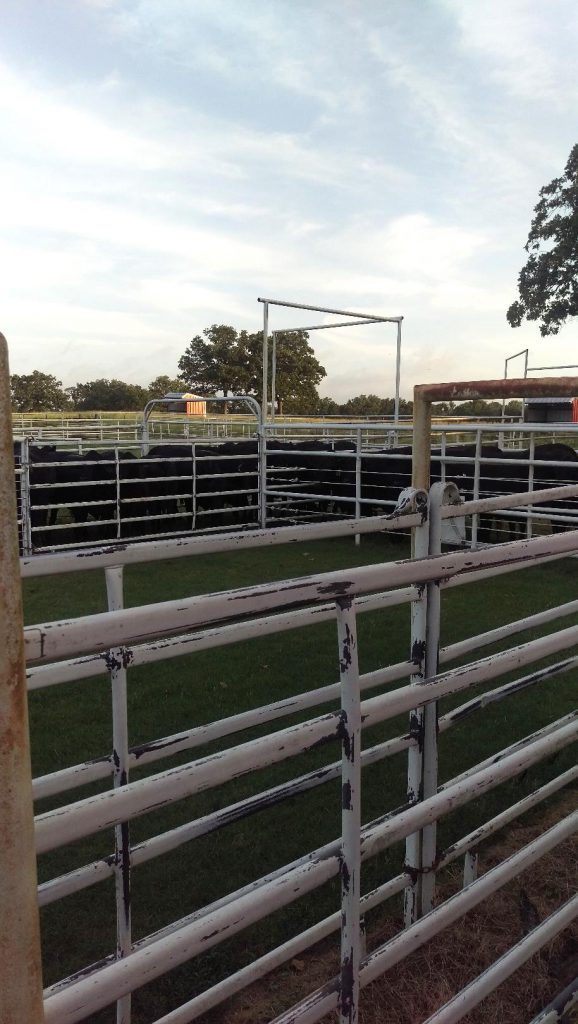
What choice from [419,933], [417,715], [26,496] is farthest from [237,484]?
[419,933]

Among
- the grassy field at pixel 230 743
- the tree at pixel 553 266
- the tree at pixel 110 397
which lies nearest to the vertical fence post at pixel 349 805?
the grassy field at pixel 230 743

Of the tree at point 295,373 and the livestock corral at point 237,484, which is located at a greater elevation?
the tree at point 295,373

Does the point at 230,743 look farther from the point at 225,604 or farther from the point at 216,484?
the point at 216,484

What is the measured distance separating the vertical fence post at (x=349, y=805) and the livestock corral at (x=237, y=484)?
7.21 meters

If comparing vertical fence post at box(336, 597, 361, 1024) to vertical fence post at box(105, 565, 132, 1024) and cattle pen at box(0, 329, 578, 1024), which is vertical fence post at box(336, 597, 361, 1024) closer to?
cattle pen at box(0, 329, 578, 1024)

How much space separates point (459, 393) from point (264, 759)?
1.16 metres

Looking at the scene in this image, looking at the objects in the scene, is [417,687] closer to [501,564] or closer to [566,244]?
[501,564]

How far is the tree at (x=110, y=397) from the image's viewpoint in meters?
65.2

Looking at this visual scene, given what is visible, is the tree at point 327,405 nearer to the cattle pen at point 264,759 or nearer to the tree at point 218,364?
the tree at point 218,364

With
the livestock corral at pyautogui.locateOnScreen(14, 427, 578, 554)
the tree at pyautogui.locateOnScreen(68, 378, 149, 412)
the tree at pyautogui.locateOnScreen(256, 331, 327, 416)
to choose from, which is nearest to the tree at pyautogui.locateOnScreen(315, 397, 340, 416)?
the tree at pyautogui.locateOnScreen(256, 331, 327, 416)

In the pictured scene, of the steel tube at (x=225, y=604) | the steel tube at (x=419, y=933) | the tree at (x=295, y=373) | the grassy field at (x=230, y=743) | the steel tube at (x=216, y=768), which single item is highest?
the tree at (x=295, y=373)

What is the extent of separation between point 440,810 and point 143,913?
1316 millimetres

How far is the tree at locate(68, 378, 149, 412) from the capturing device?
65.2 metres

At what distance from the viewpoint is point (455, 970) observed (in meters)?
2.09
